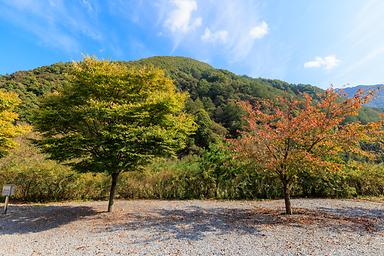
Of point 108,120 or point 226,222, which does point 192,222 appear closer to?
point 226,222

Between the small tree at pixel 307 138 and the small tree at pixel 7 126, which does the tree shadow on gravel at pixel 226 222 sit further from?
the small tree at pixel 7 126

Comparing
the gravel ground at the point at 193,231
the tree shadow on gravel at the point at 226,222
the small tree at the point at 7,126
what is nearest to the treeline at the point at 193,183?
the small tree at the point at 7,126

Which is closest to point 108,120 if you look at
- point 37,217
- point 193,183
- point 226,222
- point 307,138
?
point 37,217

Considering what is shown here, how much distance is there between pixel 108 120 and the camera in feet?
21.3

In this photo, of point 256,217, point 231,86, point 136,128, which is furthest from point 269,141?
point 231,86

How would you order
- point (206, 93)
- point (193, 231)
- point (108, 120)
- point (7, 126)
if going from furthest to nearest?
point (206, 93) → point (7, 126) → point (108, 120) → point (193, 231)

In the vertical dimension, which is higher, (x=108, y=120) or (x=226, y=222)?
(x=108, y=120)

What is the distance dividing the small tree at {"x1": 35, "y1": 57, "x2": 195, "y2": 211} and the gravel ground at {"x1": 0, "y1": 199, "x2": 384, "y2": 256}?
1597 millimetres

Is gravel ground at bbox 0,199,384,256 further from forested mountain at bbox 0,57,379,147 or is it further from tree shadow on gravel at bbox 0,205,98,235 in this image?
forested mountain at bbox 0,57,379,147

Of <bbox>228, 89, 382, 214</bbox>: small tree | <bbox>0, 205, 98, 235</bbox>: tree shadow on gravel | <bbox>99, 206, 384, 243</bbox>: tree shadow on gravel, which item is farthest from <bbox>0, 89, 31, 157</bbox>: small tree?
<bbox>228, 89, 382, 214</bbox>: small tree

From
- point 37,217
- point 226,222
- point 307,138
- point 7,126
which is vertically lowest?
point 37,217

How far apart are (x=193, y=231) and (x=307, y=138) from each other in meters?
3.67

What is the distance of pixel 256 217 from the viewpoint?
21.7 ft

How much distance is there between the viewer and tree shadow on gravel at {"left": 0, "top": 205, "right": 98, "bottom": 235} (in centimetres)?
570
